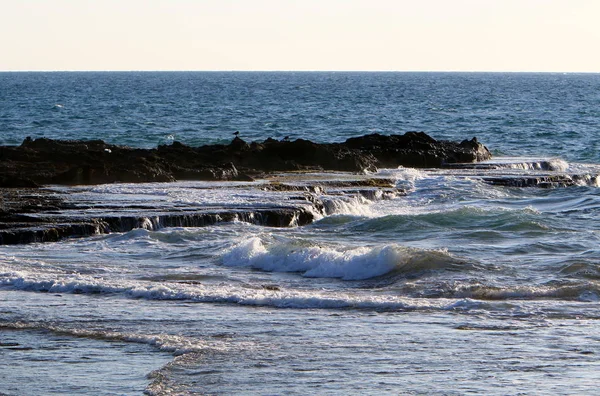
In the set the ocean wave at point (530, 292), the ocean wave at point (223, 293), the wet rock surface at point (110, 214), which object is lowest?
the ocean wave at point (223, 293)

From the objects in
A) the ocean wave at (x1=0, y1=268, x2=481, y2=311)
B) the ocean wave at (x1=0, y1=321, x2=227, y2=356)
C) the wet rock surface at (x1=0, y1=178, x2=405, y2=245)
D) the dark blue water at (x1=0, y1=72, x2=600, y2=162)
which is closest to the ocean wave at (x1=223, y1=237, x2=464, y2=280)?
the ocean wave at (x1=0, y1=268, x2=481, y2=311)

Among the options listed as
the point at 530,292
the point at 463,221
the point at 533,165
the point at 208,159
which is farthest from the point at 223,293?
the point at 533,165

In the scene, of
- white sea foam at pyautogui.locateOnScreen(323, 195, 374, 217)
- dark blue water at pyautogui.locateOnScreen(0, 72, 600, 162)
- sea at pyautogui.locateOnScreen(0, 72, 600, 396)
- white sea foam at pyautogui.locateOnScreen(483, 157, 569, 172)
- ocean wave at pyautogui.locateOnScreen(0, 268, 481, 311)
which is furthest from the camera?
dark blue water at pyautogui.locateOnScreen(0, 72, 600, 162)

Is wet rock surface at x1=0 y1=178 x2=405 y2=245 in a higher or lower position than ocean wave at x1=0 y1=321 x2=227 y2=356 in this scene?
higher

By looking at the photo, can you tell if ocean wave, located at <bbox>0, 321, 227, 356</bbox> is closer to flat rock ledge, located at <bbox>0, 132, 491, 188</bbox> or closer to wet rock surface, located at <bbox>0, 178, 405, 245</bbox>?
wet rock surface, located at <bbox>0, 178, 405, 245</bbox>

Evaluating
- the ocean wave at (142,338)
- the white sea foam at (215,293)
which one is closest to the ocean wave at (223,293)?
the white sea foam at (215,293)

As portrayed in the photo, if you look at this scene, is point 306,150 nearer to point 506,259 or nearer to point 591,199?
point 591,199

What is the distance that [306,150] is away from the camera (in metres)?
30.2

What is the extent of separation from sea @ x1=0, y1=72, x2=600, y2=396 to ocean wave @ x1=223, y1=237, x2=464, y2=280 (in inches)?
1.4

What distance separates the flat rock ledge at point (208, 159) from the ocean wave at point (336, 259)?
24.8 ft

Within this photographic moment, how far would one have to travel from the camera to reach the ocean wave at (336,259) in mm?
16562

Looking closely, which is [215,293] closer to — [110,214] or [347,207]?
[110,214]

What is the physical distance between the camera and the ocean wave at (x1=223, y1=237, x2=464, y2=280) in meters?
16.6

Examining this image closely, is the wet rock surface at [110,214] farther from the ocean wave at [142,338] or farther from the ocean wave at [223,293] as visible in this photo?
the ocean wave at [142,338]
